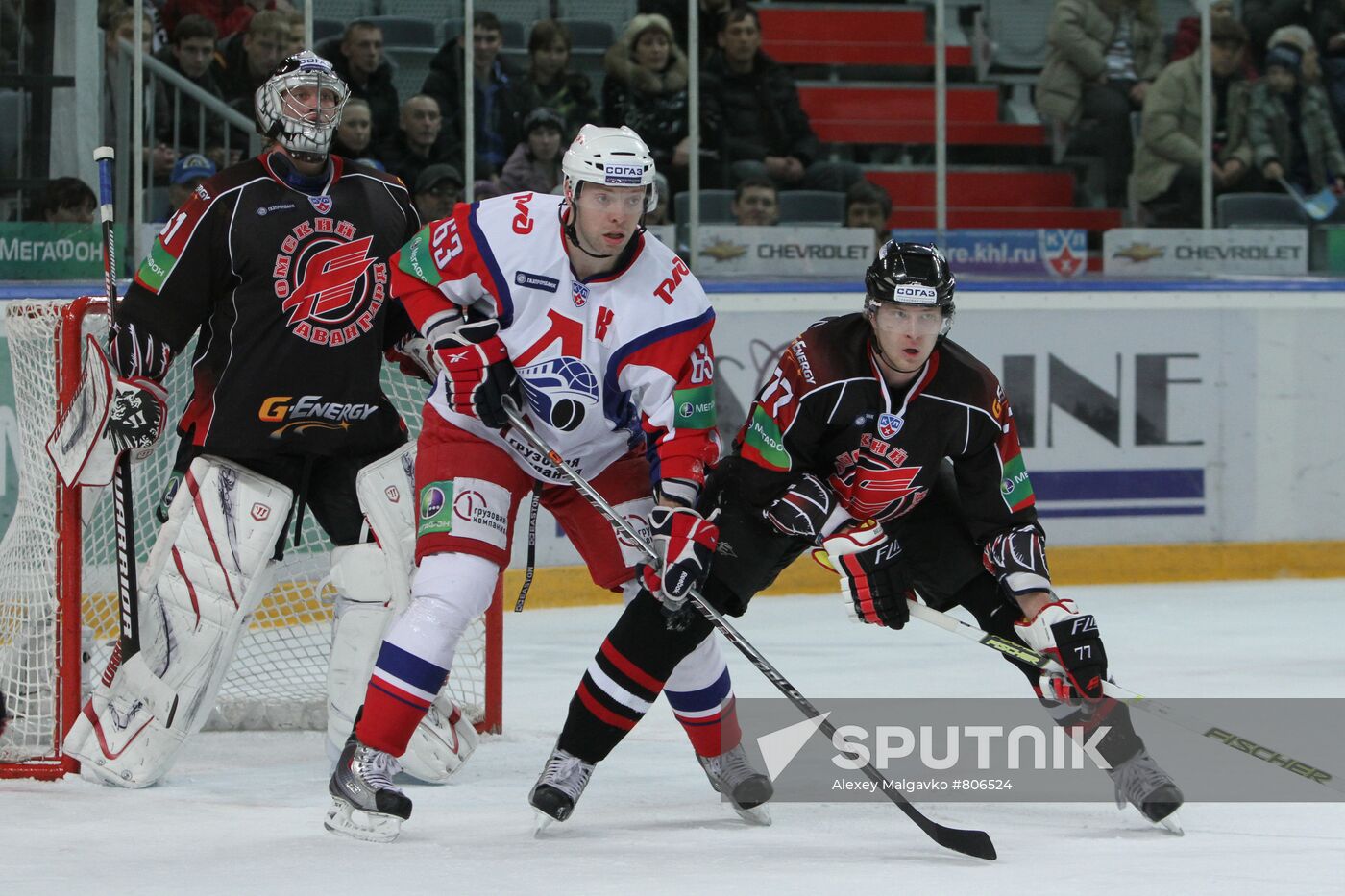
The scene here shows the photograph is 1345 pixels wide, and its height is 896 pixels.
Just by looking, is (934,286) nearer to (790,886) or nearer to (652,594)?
(652,594)

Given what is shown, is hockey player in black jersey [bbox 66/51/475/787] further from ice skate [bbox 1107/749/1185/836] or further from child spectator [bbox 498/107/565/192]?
child spectator [bbox 498/107/565/192]

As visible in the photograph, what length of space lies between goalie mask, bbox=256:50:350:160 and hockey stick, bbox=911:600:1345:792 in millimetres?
1343

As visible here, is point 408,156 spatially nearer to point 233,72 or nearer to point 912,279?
point 233,72

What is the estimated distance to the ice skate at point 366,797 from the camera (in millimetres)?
2998

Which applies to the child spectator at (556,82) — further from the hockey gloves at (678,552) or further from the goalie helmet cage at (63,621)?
the hockey gloves at (678,552)

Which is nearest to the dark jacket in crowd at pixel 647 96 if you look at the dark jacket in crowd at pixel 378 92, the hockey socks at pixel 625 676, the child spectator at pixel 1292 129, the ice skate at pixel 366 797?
the dark jacket in crowd at pixel 378 92

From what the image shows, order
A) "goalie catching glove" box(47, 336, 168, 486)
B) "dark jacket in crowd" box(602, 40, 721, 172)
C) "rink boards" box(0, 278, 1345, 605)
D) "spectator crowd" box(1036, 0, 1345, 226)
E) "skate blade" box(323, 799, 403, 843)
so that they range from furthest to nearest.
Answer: "spectator crowd" box(1036, 0, 1345, 226) → "dark jacket in crowd" box(602, 40, 721, 172) → "rink boards" box(0, 278, 1345, 605) → "goalie catching glove" box(47, 336, 168, 486) → "skate blade" box(323, 799, 403, 843)

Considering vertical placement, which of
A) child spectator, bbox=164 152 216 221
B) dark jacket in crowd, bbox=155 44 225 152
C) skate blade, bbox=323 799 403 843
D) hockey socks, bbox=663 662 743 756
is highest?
dark jacket in crowd, bbox=155 44 225 152

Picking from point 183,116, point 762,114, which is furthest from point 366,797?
point 762,114

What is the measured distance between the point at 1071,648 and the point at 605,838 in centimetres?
78

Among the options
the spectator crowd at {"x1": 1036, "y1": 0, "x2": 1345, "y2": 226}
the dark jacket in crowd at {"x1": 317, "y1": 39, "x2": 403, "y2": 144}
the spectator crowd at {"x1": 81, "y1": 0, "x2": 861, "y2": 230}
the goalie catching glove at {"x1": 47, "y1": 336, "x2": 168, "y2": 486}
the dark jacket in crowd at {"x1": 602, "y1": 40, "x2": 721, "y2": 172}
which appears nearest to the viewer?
the goalie catching glove at {"x1": 47, "y1": 336, "x2": 168, "y2": 486}

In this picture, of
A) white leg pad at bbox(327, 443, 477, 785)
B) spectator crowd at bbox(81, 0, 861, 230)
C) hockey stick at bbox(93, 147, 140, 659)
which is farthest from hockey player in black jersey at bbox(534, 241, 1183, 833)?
spectator crowd at bbox(81, 0, 861, 230)

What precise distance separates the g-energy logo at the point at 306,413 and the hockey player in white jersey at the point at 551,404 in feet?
A: 1.21

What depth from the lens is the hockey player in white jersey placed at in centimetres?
308
